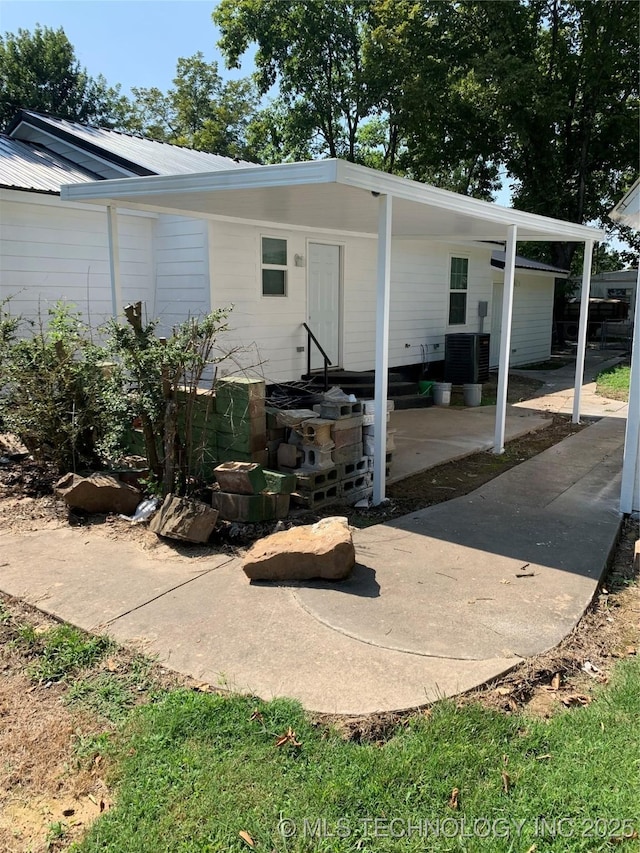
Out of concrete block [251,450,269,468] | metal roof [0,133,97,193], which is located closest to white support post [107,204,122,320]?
metal roof [0,133,97,193]

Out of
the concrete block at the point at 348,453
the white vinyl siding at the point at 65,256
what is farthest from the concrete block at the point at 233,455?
the white vinyl siding at the point at 65,256

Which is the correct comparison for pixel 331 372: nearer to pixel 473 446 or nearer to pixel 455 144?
pixel 473 446

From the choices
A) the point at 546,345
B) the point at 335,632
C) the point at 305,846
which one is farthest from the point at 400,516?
the point at 546,345

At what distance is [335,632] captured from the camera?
3355 mm

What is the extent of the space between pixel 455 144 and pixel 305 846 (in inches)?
960

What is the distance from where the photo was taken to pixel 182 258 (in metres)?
8.66

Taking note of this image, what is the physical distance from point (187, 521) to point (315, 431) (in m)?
1.34

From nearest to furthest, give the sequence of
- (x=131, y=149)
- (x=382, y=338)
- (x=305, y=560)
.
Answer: (x=305, y=560)
(x=382, y=338)
(x=131, y=149)

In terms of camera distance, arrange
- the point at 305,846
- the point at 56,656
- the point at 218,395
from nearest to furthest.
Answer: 1. the point at 305,846
2. the point at 56,656
3. the point at 218,395

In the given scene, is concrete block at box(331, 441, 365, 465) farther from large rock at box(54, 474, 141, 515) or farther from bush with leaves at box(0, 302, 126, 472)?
bush with leaves at box(0, 302, 126, 472)

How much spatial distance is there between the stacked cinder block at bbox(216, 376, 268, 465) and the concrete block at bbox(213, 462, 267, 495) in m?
0.32

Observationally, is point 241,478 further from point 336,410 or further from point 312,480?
point 336,410

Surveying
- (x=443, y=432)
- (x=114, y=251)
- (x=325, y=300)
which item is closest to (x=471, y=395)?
(x=443, y=432)

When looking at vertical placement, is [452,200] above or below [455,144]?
below
